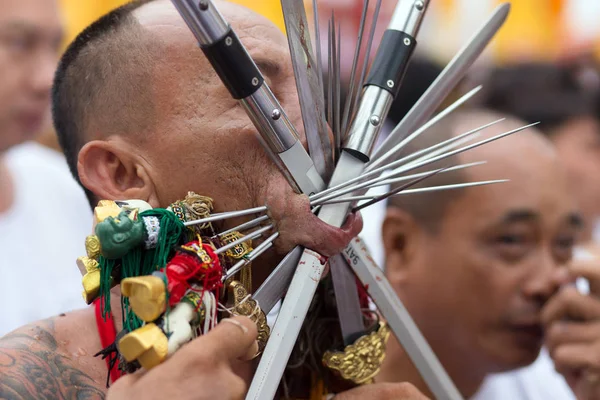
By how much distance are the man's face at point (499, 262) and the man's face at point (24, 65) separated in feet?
5.47

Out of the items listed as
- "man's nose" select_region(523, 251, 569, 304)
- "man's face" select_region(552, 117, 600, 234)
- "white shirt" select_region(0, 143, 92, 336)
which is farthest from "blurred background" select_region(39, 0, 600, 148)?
"man's nose" select_region(523, 251, 569, 304)

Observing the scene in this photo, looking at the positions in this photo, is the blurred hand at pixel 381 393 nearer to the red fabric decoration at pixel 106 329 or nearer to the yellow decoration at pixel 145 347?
the red fabric decoration at pixel 106 329

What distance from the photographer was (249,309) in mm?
1573

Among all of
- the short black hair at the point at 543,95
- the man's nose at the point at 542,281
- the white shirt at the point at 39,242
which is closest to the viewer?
the man's nose at the point at 542,281

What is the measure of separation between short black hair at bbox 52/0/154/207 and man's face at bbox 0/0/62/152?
1517 millimetres

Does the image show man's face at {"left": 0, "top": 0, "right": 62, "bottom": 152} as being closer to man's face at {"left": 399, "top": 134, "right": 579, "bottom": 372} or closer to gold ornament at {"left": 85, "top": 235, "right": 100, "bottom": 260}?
man's face at {"left": 399, "top": 134, "right": 579, "bottom": 372}

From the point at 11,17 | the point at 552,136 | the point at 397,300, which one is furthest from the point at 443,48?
the point at 397,300

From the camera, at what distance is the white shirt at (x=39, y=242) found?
3.47 meters

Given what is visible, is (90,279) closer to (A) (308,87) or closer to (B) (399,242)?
(A) (308,87)

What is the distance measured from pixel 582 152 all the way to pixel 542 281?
2590 mm

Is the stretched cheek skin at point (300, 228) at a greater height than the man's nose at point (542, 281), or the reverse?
the stretched cheek skin at point (300, 228)

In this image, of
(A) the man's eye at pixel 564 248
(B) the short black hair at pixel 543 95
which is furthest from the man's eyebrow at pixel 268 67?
(B) the short black hair at pixel 543 95

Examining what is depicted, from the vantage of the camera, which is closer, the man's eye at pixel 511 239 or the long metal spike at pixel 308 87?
the long metal spike at pixel 308 87

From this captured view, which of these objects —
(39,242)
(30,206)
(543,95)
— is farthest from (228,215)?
(543,95)
